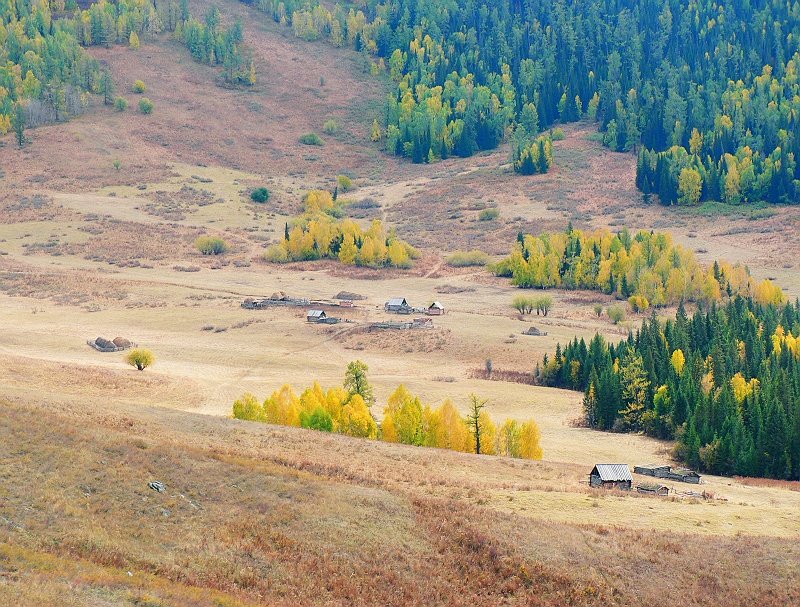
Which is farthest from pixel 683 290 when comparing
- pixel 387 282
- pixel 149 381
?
pixel 149 381

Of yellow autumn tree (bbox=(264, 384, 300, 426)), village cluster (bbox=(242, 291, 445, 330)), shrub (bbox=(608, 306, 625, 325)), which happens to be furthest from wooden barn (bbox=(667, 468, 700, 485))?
shrub (bbox=(608, 306, 625, 325))

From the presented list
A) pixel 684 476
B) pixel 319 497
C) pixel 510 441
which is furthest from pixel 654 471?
pixel 319 497

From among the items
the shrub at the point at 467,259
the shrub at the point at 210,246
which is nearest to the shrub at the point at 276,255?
the shrub at the point at 210,246

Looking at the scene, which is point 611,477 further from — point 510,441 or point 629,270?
point 629,270

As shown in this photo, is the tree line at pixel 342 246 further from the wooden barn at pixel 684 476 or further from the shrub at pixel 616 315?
the wooden barn at pixel 684 476

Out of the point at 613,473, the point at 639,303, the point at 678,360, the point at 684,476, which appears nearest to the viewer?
the point at 613,473

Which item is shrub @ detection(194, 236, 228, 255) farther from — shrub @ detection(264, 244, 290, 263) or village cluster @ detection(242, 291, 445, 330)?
village cluster @ detection(242, 291, 445, 330)
